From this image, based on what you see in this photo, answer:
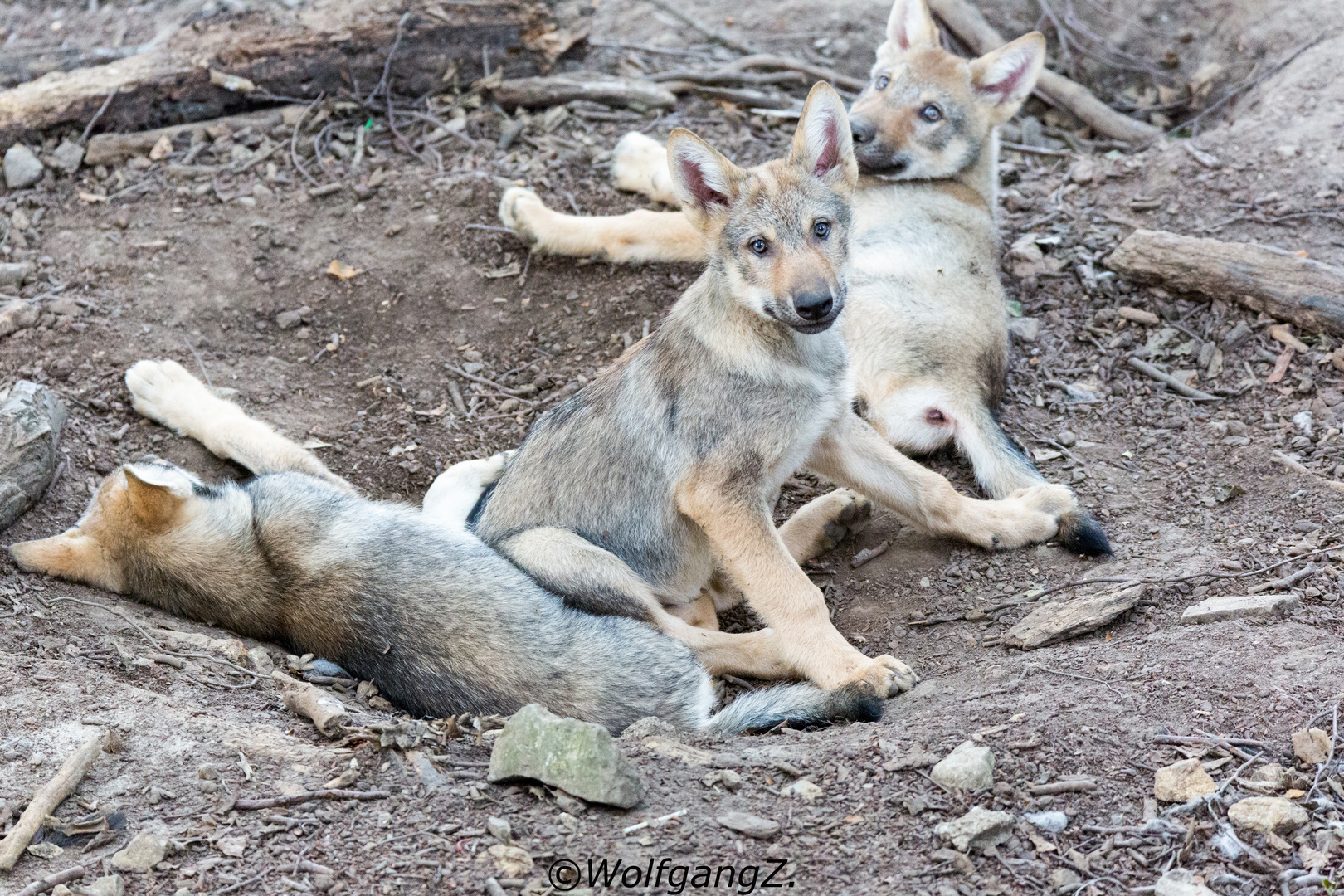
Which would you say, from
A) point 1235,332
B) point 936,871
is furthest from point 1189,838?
point 1235,332

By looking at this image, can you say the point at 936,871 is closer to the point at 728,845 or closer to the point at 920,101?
the point at 728,845

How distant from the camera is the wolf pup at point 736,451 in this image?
16.2ft

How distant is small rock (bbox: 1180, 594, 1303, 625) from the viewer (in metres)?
4.56

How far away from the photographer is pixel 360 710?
183 inches

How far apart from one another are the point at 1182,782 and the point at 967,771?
653 mm

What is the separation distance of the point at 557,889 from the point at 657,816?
0.44m

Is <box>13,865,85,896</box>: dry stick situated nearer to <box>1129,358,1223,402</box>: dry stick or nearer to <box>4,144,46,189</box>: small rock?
<box>1129,358,1223,402</box>: dry stick

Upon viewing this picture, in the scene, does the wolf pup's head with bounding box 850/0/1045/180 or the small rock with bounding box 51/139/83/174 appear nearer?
the wolf pup's head with bounding box 850/0/1045/180

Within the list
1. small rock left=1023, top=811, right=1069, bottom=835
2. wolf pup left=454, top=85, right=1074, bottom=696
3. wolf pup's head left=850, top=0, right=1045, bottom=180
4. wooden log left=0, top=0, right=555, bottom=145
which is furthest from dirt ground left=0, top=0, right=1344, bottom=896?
wolf pup's head left=850, top=0, right=1045, bottom=180

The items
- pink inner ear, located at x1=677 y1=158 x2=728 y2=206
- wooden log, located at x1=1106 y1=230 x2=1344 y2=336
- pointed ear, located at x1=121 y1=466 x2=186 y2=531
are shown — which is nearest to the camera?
pink inner ear, located at x1=677 y1=158 x2=728 y2=206

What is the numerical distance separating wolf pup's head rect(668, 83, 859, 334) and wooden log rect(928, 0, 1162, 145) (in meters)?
4.63

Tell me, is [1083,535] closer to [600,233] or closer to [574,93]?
[600,233]

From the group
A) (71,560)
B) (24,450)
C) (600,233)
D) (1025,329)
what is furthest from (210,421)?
(1025,329)

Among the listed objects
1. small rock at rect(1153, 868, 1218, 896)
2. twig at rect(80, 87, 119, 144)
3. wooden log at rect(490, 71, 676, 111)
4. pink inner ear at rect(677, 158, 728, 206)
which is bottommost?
small rock at rect(1153, 868, 1218, 896)
